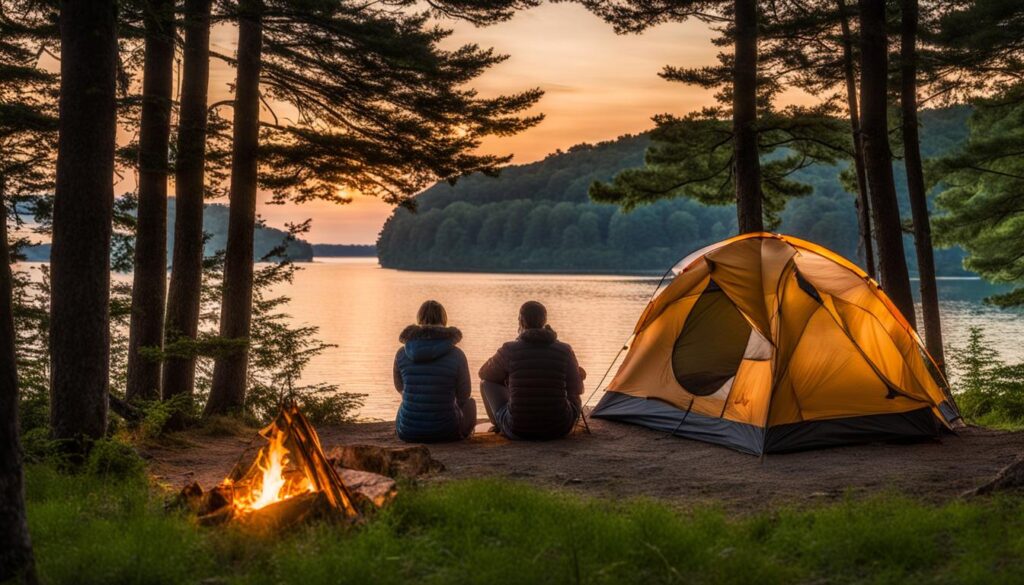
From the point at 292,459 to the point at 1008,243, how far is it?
1628 cm

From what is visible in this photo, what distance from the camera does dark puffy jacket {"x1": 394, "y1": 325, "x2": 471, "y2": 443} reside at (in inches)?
308

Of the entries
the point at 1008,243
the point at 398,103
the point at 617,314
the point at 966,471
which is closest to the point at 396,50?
the point at 398,103

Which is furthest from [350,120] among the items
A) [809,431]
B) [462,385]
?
[809,431]

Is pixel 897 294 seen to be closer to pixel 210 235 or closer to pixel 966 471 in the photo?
pixel 966 471

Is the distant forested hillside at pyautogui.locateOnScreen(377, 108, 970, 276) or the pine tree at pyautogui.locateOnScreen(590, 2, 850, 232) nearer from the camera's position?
the pine tree at pyautogui.locateOnScreen(590, 2, 850, 232)

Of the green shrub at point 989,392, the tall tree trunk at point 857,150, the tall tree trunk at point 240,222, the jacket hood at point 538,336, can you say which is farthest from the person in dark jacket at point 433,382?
the tall tree trunk at point 857,150

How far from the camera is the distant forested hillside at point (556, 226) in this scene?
10656cm


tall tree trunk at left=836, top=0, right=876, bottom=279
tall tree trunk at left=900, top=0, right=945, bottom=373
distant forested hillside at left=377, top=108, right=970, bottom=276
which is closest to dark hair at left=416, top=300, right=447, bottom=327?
tall tree trunk at left=900, top=0, right=945, bottom=373

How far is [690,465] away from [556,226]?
354ft

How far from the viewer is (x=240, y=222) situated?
33.7 feet

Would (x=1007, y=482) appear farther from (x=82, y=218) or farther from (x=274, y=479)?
(x=82, y=218)

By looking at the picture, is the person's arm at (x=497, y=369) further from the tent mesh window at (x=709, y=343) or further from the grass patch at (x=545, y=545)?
the grass patch at (x=545, y=545)

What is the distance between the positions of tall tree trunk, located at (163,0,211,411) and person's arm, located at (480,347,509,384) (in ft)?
11.8

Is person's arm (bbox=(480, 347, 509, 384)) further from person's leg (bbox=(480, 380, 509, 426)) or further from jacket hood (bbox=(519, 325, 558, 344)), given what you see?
jacket hood (bbox=(519, 325, 558, 344))
